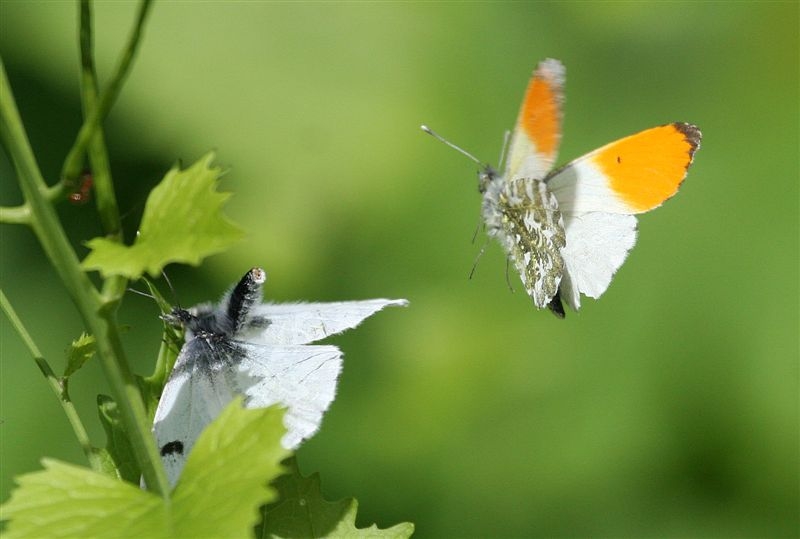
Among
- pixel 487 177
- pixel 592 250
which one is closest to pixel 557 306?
pixel 592 250

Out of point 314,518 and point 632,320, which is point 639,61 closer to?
point 632,320

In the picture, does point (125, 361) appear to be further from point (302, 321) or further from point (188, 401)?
point (302, 321)

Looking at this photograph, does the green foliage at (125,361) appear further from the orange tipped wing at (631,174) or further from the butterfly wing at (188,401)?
the orange tipped wing at (631,174)

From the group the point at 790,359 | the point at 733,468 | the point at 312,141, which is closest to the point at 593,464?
the point at 733,468

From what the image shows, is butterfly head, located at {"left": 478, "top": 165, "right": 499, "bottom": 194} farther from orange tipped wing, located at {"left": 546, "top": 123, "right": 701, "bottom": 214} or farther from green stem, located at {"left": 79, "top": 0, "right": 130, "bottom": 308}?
green stem, located at {"left": 79, "top": 0, "right": 130, "bottom": 308}

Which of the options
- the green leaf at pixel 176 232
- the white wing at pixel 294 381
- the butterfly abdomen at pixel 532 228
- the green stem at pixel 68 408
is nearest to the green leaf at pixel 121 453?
the green stem at pixel 68 408

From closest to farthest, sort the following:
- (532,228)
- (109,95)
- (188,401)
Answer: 1. (109,95)
2. (188,401)
3. (532,228)
